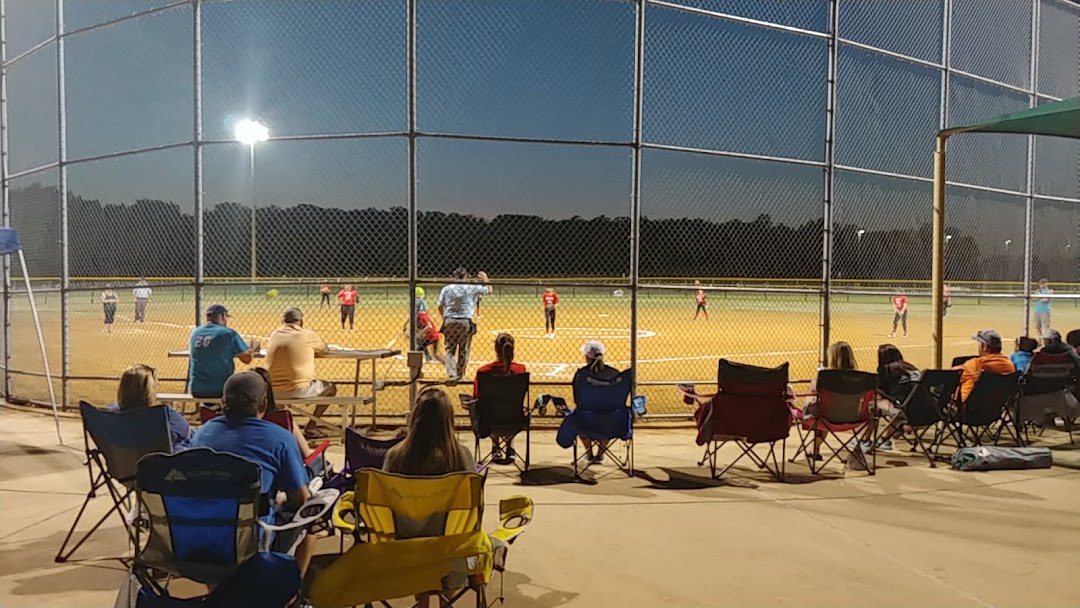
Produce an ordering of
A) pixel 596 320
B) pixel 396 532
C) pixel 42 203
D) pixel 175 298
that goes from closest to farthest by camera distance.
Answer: pixel 396 532 → pixel 42 203 → pixel 596 320 → pixel 175 298

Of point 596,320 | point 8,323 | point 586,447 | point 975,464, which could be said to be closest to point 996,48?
point 975,464

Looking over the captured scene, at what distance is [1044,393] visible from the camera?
24.8ft

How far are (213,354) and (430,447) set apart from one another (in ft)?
14.1

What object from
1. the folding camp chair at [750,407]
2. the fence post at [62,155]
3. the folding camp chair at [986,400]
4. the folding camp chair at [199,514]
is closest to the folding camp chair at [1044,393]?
the folding camp chair at [986,400]

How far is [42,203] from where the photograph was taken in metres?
11.8

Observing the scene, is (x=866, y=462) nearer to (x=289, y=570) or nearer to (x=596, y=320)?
(x=289, y=570)

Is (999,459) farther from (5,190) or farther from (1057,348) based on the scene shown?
(5,190)

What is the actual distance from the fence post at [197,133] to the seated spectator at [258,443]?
517 centimetres

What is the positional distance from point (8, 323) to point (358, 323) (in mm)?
17379

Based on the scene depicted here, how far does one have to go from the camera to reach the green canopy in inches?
267

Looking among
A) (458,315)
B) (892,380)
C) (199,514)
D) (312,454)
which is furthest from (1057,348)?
(199,514)

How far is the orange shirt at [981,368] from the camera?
721 centimetres

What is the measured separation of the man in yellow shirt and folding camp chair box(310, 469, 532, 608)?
401cm

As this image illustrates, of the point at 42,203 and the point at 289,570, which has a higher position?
the point at 42,203
